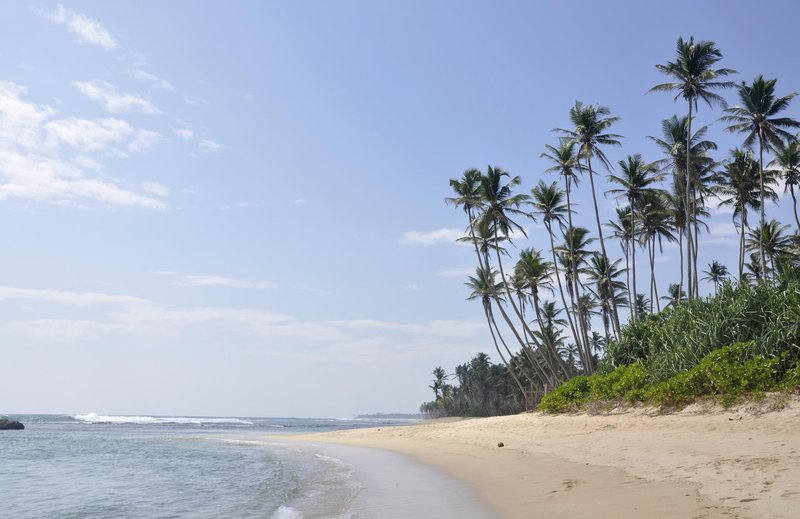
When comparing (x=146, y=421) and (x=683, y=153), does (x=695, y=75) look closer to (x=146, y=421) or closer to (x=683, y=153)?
(x=683, y=153)

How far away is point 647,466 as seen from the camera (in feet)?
30.0

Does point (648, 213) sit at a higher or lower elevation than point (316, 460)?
higher

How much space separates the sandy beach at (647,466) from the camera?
20.7ft

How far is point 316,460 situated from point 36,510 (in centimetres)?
973

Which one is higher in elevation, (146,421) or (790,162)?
(790,162)

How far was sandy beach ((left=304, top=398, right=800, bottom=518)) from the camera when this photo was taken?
6312mm

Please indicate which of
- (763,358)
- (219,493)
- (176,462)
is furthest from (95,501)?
(763,358)

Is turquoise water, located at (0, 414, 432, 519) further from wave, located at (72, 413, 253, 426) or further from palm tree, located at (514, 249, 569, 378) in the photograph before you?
wave, located at (72, 413, 253, 426)

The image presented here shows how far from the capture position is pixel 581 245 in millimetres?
37406

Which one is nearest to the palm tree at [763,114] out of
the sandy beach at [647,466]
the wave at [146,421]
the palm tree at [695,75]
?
the palm tree at [695,75]

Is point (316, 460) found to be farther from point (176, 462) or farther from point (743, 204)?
point (743, 204)

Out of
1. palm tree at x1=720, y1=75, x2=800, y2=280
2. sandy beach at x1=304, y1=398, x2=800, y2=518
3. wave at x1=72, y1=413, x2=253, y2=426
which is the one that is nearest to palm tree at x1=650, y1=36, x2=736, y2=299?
palm tree at x1=720, y1=75, x2=800, y2=280

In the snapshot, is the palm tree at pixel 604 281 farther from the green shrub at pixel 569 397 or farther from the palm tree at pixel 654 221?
the green shrub at pixel 569 397

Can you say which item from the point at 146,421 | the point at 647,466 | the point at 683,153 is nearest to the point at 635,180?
the point at 683,153
